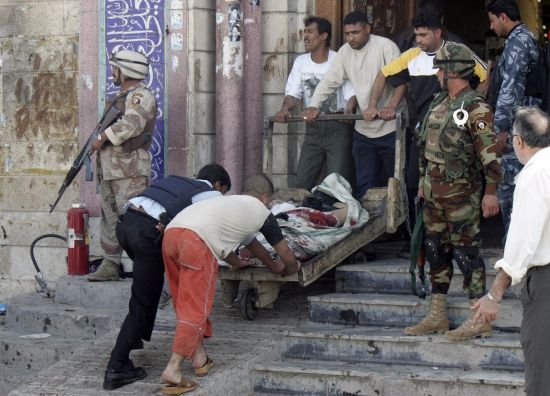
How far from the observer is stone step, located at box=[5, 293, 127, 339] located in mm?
8789

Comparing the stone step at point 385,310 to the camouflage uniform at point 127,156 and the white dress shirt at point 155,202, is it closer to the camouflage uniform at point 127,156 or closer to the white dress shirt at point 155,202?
the white dress shirt at point 155,202

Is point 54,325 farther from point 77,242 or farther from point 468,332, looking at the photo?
point 468,332

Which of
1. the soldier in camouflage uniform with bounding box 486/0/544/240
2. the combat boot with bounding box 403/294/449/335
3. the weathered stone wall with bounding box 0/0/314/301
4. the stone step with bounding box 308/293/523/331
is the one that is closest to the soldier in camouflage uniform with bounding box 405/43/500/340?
the combat boot with bounding box 403/294/449/335

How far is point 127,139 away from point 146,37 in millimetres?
1349

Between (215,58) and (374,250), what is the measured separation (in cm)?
216

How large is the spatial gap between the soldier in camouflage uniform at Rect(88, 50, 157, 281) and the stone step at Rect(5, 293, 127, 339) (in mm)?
793

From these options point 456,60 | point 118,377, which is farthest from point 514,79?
point 118,377

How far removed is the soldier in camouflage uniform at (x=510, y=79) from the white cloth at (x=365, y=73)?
1.21m

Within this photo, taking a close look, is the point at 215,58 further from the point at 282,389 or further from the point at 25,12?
the point at 282,389

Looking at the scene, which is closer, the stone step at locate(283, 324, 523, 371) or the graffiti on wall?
the stone step at locate(283, 324, 523, 371)

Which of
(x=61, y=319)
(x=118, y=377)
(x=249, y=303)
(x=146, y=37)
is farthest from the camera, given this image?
(x=146, y=37)

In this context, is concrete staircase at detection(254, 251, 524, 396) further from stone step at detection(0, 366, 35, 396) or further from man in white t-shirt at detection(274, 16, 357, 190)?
stone step at detection(0, 366, 35, 396)

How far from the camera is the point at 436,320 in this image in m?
7.36

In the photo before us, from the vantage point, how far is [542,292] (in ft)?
17.6
